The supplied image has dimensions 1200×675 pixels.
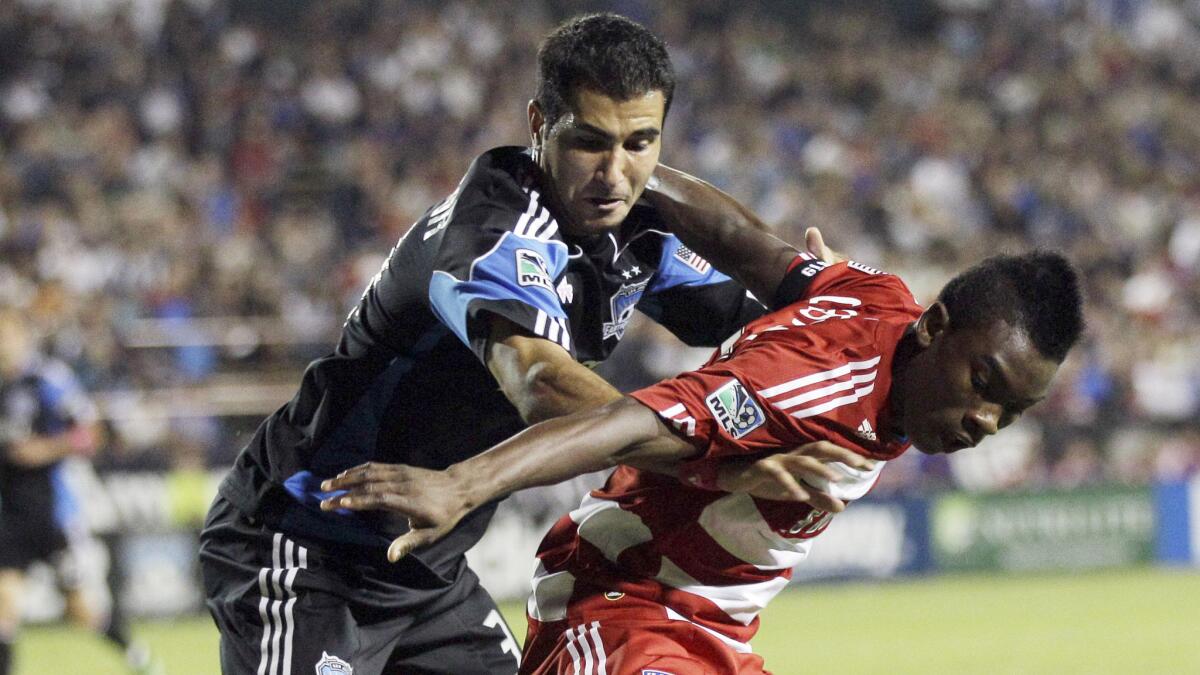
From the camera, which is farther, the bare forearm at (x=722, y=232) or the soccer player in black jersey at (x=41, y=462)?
the soccer player in black jersey at (x=41, y=462)

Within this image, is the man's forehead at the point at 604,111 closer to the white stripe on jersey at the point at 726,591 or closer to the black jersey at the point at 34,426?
the white stripe on jersey at the point at 726,591

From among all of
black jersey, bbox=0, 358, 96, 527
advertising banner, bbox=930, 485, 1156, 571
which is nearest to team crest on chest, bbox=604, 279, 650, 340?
black jersey, bbox=0, 358, 96, 527

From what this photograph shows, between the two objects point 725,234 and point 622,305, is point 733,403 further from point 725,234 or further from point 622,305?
point 725,234

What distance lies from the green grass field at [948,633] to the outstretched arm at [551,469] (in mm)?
6840

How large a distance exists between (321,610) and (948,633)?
8491mm

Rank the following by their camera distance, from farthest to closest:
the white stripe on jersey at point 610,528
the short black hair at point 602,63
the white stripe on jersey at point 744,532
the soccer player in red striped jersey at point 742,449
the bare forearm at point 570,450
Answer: the white stripe on jersey at point 610,528 < the white stripe on jersey at point 744,532 < the short black hair at point 602,63 < the soccer player in red striped jersey at point 742,449 < the bare forearm at point 570,450

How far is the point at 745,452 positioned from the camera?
3826 millimetres

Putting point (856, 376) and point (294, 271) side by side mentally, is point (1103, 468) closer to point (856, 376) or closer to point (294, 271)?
point (294, 271)

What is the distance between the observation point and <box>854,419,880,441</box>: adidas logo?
394 centimetres

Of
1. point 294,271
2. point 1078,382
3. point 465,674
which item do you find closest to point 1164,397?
point 1078,382

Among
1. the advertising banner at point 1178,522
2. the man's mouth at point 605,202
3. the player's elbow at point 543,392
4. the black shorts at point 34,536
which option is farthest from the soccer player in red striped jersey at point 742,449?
the advertising banner at point 1178,522

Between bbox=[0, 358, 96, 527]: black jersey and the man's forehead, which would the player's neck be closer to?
the man's forehead

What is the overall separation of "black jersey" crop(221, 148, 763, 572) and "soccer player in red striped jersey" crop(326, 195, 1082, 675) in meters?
0.37

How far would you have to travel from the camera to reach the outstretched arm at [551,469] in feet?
10.5
